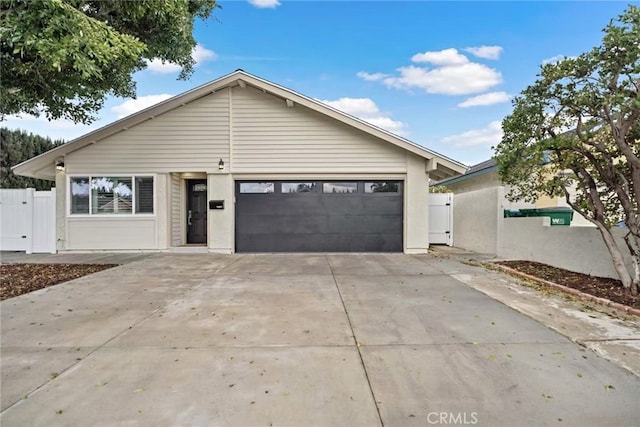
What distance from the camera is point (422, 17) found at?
1120 cm

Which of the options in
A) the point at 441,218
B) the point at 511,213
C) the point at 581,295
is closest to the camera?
the point at 581,295

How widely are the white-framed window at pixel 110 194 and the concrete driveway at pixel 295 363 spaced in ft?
17.0

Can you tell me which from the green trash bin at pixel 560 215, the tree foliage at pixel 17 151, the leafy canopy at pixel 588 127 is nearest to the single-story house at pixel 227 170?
the green trash bin at pixel 560 215

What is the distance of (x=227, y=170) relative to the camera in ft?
33.0

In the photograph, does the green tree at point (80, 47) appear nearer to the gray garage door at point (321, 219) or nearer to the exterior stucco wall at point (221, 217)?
the exterior stucco wall at point (221, 217)

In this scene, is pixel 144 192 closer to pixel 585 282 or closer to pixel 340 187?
pixel 340 187

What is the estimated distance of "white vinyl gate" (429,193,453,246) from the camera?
12.3 meters

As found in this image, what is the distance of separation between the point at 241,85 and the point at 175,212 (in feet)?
14.6

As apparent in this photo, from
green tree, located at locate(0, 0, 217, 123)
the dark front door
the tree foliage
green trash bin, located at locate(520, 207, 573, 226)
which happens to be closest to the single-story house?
the dark front door

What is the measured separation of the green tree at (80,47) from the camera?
5109mm

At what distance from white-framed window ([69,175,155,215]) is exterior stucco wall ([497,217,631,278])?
1033cm

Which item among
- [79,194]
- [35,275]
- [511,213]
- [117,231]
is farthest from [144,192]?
[511,213]

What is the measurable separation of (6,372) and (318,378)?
2.60 meters

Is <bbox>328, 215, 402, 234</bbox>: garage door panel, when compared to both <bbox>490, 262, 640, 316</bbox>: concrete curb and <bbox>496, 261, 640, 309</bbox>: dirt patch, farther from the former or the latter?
<bbox>490, 262, 640, 316</bbox>: concrete curb
